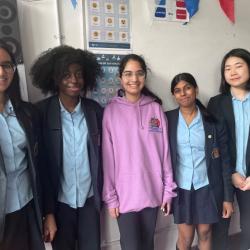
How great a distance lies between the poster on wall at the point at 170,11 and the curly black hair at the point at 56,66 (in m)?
0.62

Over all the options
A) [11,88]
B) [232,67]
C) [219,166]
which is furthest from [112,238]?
[232,67]

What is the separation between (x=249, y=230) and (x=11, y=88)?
175 centimetres

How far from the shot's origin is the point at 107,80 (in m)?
1.77

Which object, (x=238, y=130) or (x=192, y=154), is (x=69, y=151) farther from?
(x=238, y=130)

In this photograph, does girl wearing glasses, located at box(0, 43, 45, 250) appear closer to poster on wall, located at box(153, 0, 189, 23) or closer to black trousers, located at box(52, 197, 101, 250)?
black trousers, located at box(52, 197, 101, 250)

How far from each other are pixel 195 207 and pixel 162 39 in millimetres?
1106

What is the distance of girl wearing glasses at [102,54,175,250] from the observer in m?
1.52

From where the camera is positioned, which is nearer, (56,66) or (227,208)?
(56,66)

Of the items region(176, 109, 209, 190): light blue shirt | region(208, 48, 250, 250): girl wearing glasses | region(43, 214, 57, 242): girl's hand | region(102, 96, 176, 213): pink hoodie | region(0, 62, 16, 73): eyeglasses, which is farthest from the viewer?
region(208, 48, 250, 250): girl wearing glasses

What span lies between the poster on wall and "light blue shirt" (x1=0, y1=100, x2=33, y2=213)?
117 centimetres

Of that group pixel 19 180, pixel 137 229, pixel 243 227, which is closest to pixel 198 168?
pixel 137 229

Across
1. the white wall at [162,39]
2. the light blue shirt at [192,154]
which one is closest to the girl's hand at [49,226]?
the white wall at [162,39]

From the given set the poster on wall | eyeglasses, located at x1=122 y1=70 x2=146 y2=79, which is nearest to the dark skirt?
eyeglasses, located at x1=122 y1=70 x2=146 y2=79

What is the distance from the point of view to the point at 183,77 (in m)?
1.68
